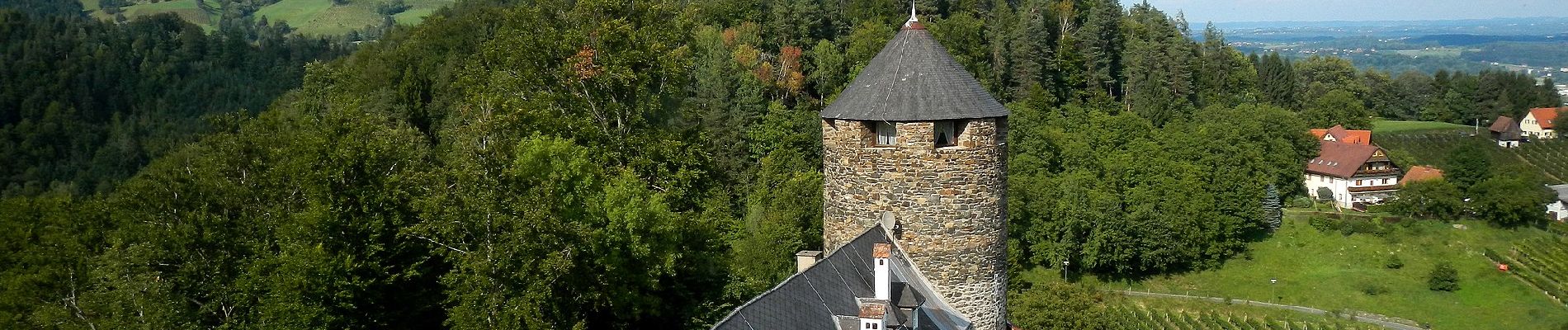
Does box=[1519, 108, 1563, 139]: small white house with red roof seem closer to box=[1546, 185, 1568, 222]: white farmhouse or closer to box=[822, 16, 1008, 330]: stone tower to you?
box=[1546, 185, 1568, 222]: white farmhouse

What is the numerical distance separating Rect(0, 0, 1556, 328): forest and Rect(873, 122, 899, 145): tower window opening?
5.39m

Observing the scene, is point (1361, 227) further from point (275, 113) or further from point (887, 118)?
point (275, 113)

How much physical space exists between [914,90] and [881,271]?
3675 mm

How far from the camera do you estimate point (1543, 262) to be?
52.0 meters

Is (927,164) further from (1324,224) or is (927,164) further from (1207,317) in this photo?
(1324,224)

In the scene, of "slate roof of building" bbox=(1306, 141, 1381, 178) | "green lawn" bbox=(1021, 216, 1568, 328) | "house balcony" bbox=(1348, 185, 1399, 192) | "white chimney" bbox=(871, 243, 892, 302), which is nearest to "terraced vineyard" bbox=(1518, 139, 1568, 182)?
"house balcony" bbox=(1348, 185, 1399, 192)

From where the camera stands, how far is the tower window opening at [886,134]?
16156 mm

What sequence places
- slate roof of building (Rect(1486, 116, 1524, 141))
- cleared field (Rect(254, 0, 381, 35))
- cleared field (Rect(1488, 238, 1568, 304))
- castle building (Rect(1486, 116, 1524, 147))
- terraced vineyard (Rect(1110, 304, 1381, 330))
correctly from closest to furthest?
terraced vineyard (Rect(1110, 304, 1381, 330)), cleared field (Rect(1488, 238, 1568, 304)), castle building (Rect(1486, 116, 1524, 147)), slate roof of building (Rect(1486, 116, 1524, 141)), cleared field (Rect(254, 0, 381, 35))

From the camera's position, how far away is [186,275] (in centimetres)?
1764

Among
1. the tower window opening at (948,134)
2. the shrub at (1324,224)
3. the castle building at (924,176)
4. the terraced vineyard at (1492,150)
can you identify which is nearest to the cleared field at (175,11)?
the shrub at (1324,224)

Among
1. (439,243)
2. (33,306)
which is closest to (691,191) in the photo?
(439,243)

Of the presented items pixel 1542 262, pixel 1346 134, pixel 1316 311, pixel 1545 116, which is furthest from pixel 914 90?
pixel 1545 116

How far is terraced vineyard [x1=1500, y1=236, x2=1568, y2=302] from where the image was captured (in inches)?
1901

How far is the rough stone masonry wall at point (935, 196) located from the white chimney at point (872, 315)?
14.0 feet
